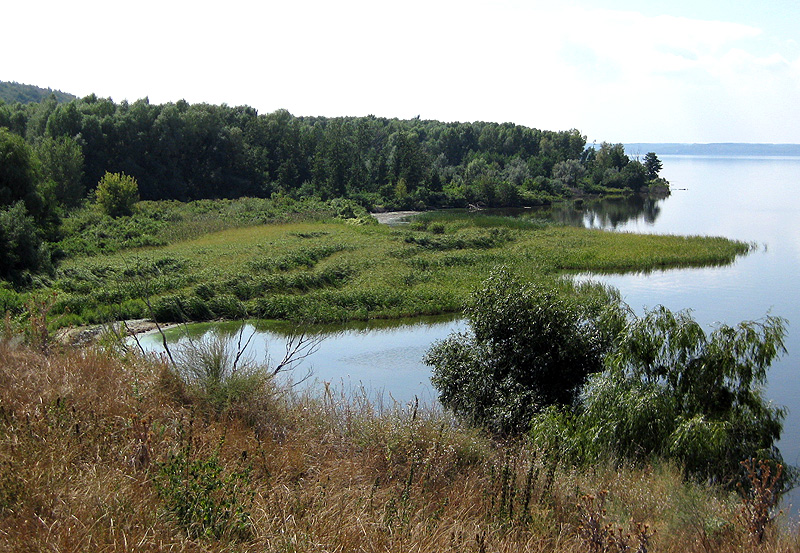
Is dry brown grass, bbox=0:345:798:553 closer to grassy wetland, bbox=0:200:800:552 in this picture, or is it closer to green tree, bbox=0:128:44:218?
grassy wetland, bbox=0:200:800:552

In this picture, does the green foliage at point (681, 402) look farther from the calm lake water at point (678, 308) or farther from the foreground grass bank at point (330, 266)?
the foreground grass bank at point (330, 266)

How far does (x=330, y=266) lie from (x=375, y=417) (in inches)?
849

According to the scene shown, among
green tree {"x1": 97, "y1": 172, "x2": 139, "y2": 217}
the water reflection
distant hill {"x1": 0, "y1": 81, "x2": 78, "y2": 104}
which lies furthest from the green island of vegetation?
distant hill {"x1": 0, "y1": 81, "x2": 78, "y2": 104}

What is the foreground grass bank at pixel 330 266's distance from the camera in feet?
79.6

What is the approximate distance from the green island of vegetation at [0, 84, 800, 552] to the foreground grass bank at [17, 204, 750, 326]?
6.0 inches

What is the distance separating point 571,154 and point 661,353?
340ft

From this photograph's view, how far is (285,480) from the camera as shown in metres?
5.96

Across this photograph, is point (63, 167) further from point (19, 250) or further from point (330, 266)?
point (330, 266)

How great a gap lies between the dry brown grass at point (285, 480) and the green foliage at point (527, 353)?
4886 millimetres

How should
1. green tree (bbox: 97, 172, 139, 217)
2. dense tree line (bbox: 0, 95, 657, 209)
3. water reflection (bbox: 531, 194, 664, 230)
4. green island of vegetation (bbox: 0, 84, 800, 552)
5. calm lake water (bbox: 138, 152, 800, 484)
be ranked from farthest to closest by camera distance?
dense tree line (bbox: 0, 95, 657, 209) → water reflection (bbox: 531, 194, 664, 230) → green tree (bbox: 97, 172, 139, 217) → calm lake water (bbox: 138, 152, 800, 484) → green island of vegetation (bbox: 0, 84, 800, 552)

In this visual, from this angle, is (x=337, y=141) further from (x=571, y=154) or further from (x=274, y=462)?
(x=274, y=462)

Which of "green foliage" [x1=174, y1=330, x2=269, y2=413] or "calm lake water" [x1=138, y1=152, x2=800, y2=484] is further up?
"green foliage" [x1=174, y1=330, x2=269, y2=413]

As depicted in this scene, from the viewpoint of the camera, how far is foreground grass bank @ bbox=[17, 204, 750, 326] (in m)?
24.3

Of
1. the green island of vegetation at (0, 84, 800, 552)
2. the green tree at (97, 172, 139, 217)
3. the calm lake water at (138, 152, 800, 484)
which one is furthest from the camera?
the green tree at (97, 172, 139, 217)
